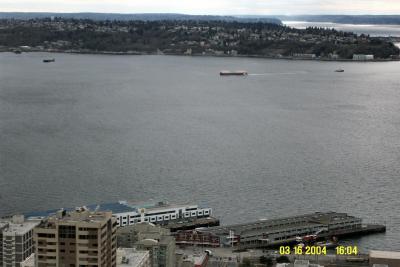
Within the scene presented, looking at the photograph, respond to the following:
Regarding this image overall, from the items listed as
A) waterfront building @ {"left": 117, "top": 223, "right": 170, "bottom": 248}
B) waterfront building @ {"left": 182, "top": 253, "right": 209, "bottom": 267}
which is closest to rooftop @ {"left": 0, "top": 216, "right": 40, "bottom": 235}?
waterfront building @ {"left": 117, "top": 223, "right": 170, "bottom": 248}

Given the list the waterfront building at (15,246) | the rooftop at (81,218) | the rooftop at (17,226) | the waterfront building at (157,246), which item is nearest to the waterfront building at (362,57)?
the waterfront building at (157,246)

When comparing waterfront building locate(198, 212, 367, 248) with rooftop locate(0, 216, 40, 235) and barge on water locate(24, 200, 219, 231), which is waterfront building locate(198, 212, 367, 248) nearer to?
barge on water locate(24, 200, 219, 231)

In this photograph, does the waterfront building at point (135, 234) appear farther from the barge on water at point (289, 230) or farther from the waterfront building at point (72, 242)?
the waterfront building at point (72, 242)

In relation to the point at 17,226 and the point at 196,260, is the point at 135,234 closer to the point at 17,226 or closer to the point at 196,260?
the point at 196,260

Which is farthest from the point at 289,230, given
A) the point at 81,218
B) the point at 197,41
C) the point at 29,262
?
the point at 197,41

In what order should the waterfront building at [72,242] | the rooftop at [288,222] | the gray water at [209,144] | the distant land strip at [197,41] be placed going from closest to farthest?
the waterfront building at [72,242] → the rooftop at [288,222] → the gray water at [209,144] → the distant land strip at [197,41]

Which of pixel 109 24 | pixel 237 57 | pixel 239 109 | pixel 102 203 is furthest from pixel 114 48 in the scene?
pixel 102 203
